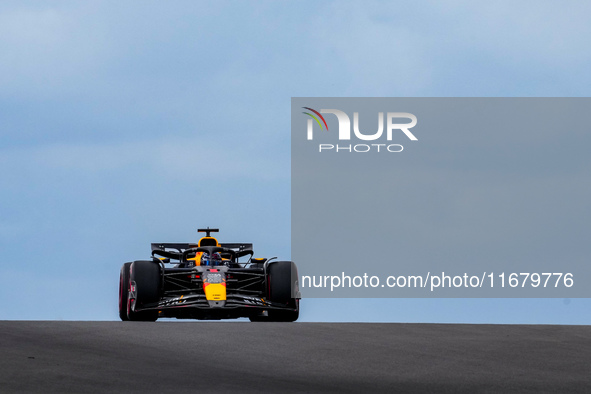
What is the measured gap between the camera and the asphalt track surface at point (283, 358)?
960 centimetres

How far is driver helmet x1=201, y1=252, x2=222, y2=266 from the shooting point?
65.1 feet

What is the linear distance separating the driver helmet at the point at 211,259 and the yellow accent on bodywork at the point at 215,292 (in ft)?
5.24

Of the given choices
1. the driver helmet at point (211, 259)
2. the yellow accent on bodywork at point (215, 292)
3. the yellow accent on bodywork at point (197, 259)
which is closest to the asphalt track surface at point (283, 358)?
the yellow accent on bodywork at point (215, 292)

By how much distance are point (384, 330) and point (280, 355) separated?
4.07 meters

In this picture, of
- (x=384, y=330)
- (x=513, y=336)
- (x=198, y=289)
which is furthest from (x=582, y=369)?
(x=198, y=289)

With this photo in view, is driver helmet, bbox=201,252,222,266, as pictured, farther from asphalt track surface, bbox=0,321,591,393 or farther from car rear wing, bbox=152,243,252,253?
asphalt track surface, bbox=0,321,591,393

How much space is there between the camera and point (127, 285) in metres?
18.8

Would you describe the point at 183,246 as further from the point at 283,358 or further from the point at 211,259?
the point at 283,358

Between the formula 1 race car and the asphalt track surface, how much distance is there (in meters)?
2.47

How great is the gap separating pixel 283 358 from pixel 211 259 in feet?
28.7

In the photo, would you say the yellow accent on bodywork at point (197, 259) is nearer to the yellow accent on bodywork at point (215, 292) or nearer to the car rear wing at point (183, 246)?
the car rear wing at point (183, 246)

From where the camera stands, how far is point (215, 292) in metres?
18.1

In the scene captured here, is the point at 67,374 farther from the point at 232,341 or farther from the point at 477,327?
the point at 477,327

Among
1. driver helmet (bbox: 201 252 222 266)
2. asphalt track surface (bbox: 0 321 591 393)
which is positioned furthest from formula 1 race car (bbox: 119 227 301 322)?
asphalt track surface (bbox: 0 321 591 393)
